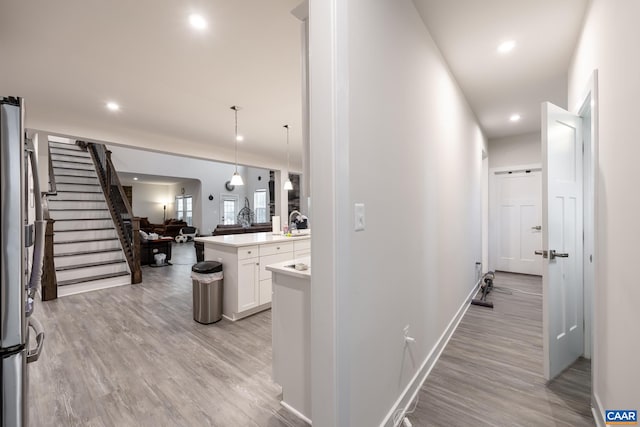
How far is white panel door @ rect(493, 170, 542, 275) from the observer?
5.00 meters

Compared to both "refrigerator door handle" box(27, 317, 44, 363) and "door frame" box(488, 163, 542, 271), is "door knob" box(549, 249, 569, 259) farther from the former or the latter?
"door frame" box(488, 163, 542, 271)

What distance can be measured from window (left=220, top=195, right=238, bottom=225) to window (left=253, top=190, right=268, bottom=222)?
37.4 inches

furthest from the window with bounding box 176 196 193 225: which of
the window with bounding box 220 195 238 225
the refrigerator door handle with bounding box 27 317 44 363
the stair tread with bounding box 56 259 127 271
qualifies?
the refrigerator door handle with bounding box 27 317 44 363

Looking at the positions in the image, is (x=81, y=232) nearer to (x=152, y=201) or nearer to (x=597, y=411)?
(x=597, y=411)

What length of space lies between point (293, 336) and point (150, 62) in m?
2.85

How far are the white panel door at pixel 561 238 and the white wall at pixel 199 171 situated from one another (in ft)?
29.3

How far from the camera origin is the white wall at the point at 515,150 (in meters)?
4.99

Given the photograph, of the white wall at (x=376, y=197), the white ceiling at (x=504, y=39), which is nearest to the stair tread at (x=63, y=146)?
the white wall at (x=376, y=197)

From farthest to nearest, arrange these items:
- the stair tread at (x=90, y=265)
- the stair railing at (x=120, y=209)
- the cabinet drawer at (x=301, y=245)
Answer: the stair railing at (x=120, y=209) < the stair tread at (x=90, y=265) < the cabinet drawer at (x=301, y=245)

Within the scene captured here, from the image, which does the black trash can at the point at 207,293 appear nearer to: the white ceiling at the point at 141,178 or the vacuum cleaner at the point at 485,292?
the vacuum cleaner at the point at 485,292

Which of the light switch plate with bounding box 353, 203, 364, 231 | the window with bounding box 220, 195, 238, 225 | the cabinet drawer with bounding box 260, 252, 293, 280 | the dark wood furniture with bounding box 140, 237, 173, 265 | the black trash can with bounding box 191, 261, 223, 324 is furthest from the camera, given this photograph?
the window with bounding box 220, 195, 238, 225

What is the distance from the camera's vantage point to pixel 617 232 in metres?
1.36

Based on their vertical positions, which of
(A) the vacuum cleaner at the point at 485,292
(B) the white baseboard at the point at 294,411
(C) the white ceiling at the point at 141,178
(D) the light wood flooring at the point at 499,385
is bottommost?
(D) the light wood flooring at the point at 499,385

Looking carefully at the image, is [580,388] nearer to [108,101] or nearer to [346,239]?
[346,239]
